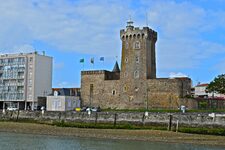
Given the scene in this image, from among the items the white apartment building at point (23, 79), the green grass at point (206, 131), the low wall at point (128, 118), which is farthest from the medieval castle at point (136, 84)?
the green grass at point (206, 131)

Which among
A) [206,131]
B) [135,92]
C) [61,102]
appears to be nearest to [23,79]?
[61,102]

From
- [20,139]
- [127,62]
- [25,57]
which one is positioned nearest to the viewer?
[20,139]

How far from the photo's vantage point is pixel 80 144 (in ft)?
111

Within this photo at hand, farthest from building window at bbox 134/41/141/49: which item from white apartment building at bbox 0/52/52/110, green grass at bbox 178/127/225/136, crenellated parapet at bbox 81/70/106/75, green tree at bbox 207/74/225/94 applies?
green grass at bbox 178/127/225/136

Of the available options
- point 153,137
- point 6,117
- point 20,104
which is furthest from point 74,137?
point 20,104

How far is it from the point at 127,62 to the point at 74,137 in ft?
99.3

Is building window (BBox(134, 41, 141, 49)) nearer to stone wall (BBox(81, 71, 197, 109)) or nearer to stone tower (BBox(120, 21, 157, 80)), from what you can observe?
stone tower (BBox(120, 21, 157, 80))

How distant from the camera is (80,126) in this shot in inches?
1836

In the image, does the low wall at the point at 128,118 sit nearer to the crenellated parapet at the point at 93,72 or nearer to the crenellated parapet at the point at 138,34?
the crenellated parapet at the point at 93,72

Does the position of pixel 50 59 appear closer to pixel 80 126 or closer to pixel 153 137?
pixel 80 126

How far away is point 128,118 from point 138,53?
2172 cm

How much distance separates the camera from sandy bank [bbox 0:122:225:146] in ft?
117

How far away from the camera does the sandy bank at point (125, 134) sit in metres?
35.6

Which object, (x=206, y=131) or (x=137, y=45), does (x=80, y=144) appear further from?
(x=137, y=45)
